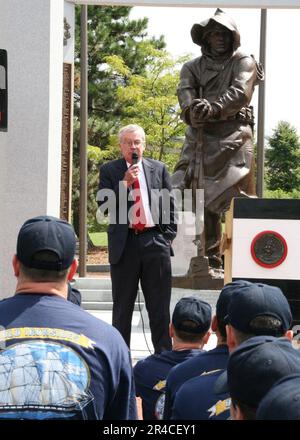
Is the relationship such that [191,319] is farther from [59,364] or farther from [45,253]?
[59,364]

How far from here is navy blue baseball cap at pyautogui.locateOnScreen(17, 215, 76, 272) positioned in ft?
10.4

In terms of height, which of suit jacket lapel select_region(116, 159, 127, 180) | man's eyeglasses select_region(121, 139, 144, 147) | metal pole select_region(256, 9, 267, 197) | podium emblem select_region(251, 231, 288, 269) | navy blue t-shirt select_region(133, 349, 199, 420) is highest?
metal pole select_region(256, 9, 267, 197)

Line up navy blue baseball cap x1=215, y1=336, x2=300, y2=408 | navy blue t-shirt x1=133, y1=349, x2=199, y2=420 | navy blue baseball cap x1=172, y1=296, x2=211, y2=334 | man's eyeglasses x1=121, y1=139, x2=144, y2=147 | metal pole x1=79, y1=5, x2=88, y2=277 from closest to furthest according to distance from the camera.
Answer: navy blue baseball cap x1=215, y1=336, x2=300, y2=408
navy blue baseball cap x1=172, y1=296, x2=211, y2=334
navy blue t-shirt x1=133, y1=349, x2=199, y2=420
man's eyeglasses x1=121, y1=139, x2=144, y2=147
metal pole x1=79, y1=5, x2=88, y2=277

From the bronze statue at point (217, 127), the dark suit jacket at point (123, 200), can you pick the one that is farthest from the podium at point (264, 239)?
the bronze statue at point (217, 127)

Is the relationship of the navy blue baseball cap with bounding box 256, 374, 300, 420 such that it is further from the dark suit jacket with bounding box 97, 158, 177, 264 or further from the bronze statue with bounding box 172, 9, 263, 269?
the bronze statue with bounding box 172, 9, 263, 269

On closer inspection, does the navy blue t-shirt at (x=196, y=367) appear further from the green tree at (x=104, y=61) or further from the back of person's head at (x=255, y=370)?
the green tree at (x=104, y=61)

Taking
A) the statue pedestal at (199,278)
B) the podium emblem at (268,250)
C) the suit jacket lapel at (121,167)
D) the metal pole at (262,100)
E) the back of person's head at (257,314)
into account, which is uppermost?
the metal pole at (262,100)

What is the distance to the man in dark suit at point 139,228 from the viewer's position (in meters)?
7.11

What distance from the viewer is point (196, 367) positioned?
3.70m

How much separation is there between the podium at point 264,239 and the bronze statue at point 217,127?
4785 millimetres

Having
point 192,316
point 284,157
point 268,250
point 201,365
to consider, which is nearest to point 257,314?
point 201,365

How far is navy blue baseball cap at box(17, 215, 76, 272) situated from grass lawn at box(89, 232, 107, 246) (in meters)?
38.8

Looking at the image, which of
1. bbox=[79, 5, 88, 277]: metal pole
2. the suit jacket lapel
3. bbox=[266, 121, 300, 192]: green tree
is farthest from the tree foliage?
the suit jacket lapel
